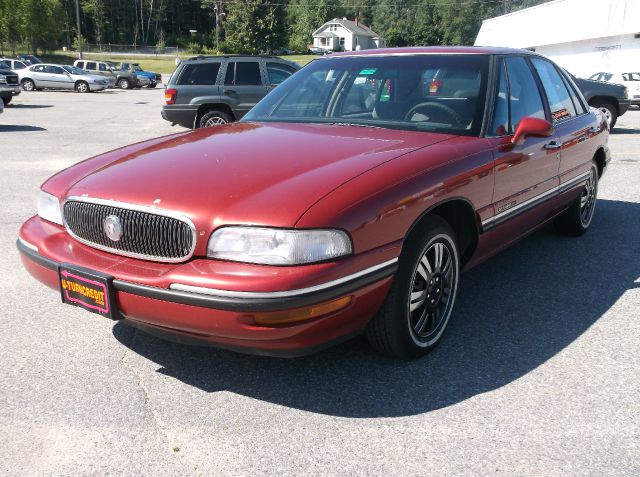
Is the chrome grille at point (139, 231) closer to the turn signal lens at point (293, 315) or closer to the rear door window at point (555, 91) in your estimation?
the turn signal lens at point (293, 315)

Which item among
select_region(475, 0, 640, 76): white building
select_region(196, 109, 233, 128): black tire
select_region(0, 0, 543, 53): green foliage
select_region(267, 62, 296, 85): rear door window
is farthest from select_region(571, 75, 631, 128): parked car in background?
select_region(0, 0, 543, 53): green foliage

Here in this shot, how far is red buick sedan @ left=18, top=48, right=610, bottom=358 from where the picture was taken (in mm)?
2562

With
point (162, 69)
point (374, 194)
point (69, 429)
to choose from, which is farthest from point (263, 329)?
point (162, 69)

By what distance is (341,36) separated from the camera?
4065 inches

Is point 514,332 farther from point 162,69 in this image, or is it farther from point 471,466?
point 162,69

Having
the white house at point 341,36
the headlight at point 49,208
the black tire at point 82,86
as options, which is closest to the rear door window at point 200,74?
the headlight at point 49,208

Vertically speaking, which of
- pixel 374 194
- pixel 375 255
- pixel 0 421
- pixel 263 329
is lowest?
pixel 0 421

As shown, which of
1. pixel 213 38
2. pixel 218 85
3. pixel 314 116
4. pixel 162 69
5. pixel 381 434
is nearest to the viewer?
pixel 381 434

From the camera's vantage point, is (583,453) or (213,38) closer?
(583,453)

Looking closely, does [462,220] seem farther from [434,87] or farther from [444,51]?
[444,51]

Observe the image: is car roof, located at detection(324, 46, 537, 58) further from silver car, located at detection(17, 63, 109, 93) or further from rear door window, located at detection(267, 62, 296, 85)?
silver car, located at detection(17, 63, 109, 93)

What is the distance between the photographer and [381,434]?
104 inches

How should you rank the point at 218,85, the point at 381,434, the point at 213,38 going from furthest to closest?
1. the point at 213,38
2. the point at 218,85
3. the point at 381,434

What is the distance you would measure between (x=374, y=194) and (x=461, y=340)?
1248 mm
